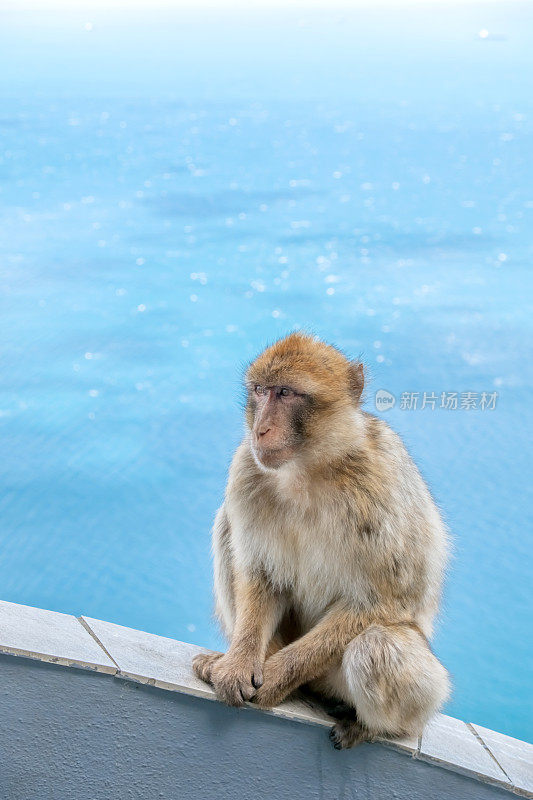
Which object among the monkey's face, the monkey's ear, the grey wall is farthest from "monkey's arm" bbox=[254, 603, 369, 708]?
the monkey's ear

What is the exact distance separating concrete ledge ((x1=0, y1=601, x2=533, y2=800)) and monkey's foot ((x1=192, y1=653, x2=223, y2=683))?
0.02m

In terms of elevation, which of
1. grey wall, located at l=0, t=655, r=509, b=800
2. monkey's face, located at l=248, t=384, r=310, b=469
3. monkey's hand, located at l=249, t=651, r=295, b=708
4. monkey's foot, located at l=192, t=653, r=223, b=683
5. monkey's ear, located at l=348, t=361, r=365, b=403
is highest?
monkey's ear, located at l=348, t=361, r=365, b=403

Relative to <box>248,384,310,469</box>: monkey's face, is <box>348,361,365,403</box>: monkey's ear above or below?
above

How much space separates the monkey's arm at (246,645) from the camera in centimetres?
214

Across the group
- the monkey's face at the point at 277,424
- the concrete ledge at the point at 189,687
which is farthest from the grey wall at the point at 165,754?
the monkey's face at the point at 277,424

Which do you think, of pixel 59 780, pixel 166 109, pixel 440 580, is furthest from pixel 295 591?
pixel 166 109

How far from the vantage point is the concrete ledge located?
221cm

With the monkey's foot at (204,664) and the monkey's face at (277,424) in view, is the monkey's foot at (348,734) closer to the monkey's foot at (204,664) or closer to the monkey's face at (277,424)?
the monkey's foot at (204,664)

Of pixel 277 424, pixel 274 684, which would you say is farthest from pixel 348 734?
pixel 277 424

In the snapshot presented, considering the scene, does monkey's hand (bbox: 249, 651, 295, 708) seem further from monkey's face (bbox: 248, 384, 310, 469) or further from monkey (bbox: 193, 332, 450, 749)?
monkey's face (bbox: 248, 384, 310, 469)

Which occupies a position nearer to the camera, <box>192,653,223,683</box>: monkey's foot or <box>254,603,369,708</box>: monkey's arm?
<box>254,603,369,708</box>: monkey's arm

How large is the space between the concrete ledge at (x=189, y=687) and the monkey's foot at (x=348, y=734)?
2cm

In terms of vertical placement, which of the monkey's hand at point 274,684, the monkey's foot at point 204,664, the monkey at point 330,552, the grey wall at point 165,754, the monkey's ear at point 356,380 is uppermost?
the monkey's ear at point 356,380

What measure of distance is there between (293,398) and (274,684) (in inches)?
25.5
